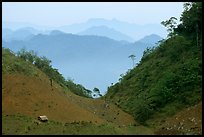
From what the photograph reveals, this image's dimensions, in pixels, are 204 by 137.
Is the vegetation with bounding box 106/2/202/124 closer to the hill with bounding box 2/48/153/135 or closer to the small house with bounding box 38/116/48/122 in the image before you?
the hill with bounding box 2/48/153/135

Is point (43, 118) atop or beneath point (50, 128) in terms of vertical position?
atop

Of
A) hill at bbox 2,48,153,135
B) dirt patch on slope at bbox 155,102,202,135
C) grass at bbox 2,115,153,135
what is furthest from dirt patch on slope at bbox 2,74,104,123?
dirt patch on slope at bbox 155,102,202,135

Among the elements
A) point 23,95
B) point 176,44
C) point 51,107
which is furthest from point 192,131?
point 176,44

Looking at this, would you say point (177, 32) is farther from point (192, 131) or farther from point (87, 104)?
point (192, 131)

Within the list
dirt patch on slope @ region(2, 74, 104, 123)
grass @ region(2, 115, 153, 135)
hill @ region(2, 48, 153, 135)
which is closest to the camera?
grass @ region(2, 115, 153, 135)

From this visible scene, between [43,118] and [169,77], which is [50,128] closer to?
[43,118]

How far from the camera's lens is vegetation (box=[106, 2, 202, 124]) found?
2866cm

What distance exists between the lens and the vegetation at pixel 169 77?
2866cm

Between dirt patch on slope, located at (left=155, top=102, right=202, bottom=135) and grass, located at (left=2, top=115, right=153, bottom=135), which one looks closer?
grass, located at (left=2, top=115, right=153, bottom=135)

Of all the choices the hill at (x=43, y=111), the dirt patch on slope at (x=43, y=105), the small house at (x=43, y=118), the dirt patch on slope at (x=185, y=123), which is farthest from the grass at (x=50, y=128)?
the dirt patch on slope at (x=185, y=123)

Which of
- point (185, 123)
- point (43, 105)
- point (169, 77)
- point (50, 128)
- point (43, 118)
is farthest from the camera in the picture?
point (169, 77)

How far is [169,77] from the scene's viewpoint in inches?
1215

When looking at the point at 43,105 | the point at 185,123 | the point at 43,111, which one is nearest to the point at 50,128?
the point at 43,111

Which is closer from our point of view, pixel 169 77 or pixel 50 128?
pixel 50 128
